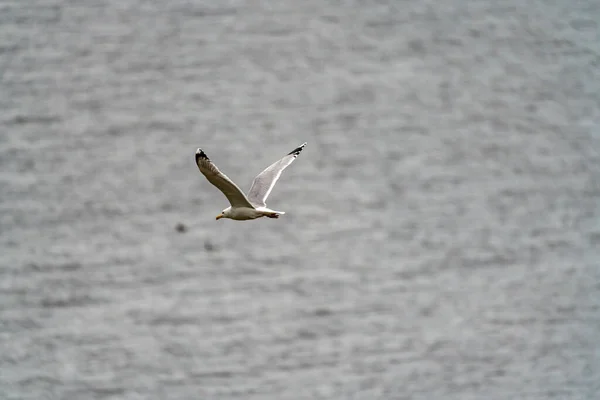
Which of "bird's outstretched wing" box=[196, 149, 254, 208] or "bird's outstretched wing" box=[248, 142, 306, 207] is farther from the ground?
"bird's outstretched wing" box=[196, 149, 254, 208]

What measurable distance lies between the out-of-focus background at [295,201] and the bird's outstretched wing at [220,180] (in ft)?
5.57

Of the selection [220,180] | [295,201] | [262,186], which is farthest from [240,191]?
[295,201]

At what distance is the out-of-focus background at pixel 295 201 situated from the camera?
13.7 ft

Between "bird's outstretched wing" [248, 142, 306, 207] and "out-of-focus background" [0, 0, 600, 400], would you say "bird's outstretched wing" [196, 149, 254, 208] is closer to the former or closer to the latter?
A: "bird's outstretched wing" [248, 142, 306, 207]

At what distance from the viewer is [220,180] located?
2348mm

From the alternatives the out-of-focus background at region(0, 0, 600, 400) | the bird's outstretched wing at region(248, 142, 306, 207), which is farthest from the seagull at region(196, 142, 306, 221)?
the out-of-focus background at region(0, 0, 600, 400)

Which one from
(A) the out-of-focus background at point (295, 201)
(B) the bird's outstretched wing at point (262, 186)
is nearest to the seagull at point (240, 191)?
(B) the bird's outstretched wing at point (262, 186)

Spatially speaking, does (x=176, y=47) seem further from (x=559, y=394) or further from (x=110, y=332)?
(x=559, y=394)

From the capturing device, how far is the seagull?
2275mm

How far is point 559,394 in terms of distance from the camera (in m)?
4.40

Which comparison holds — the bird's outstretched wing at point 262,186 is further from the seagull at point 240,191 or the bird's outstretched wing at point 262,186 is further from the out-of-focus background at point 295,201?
the out-of-focus background at point 295,201

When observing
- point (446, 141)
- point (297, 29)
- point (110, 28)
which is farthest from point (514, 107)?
point (110, 28)

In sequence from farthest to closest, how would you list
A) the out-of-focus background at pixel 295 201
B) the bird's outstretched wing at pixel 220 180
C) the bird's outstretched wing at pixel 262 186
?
the out-of-focus background at pixel 295 201
the bird's outstretched wing at pixel 262 186
the bird's outstretched wing at pixel 220 180

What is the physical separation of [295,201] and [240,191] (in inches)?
74.9
